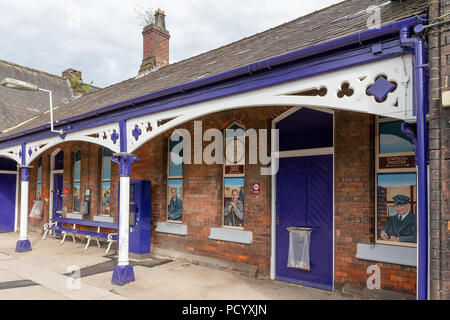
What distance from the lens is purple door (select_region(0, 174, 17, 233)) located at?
15008 mm

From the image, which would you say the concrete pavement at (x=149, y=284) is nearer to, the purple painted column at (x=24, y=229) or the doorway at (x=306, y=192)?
the doorway at (x=306, y=192)

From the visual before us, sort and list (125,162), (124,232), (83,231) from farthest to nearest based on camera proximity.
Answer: (83,231) < (125,162) < (124,232)

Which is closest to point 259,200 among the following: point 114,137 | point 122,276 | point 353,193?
point 353,193

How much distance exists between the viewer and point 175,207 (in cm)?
902

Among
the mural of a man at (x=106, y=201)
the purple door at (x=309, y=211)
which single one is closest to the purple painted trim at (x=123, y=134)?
the purple door at (x=309, y=211)

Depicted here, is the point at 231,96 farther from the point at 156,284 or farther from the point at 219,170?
the point at 156,284

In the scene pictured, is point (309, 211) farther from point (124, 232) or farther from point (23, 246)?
point (23, 246)

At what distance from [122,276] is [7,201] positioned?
11.4 meters

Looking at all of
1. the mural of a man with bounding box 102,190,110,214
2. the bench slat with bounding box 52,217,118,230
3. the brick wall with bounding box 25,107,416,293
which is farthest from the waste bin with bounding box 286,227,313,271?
the mural of a man with bounding box 102,190,110,214

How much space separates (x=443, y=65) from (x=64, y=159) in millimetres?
12597

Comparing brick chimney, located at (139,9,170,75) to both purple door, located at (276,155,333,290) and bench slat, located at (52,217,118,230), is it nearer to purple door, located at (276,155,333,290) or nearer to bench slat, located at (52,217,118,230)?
bench slat, located at (52,217,118,230)

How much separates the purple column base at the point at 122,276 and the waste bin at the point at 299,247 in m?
2.97

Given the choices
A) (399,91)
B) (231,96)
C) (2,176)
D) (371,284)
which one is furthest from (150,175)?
(2,176)

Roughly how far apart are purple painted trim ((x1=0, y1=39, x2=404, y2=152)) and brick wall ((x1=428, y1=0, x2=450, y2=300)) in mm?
370
